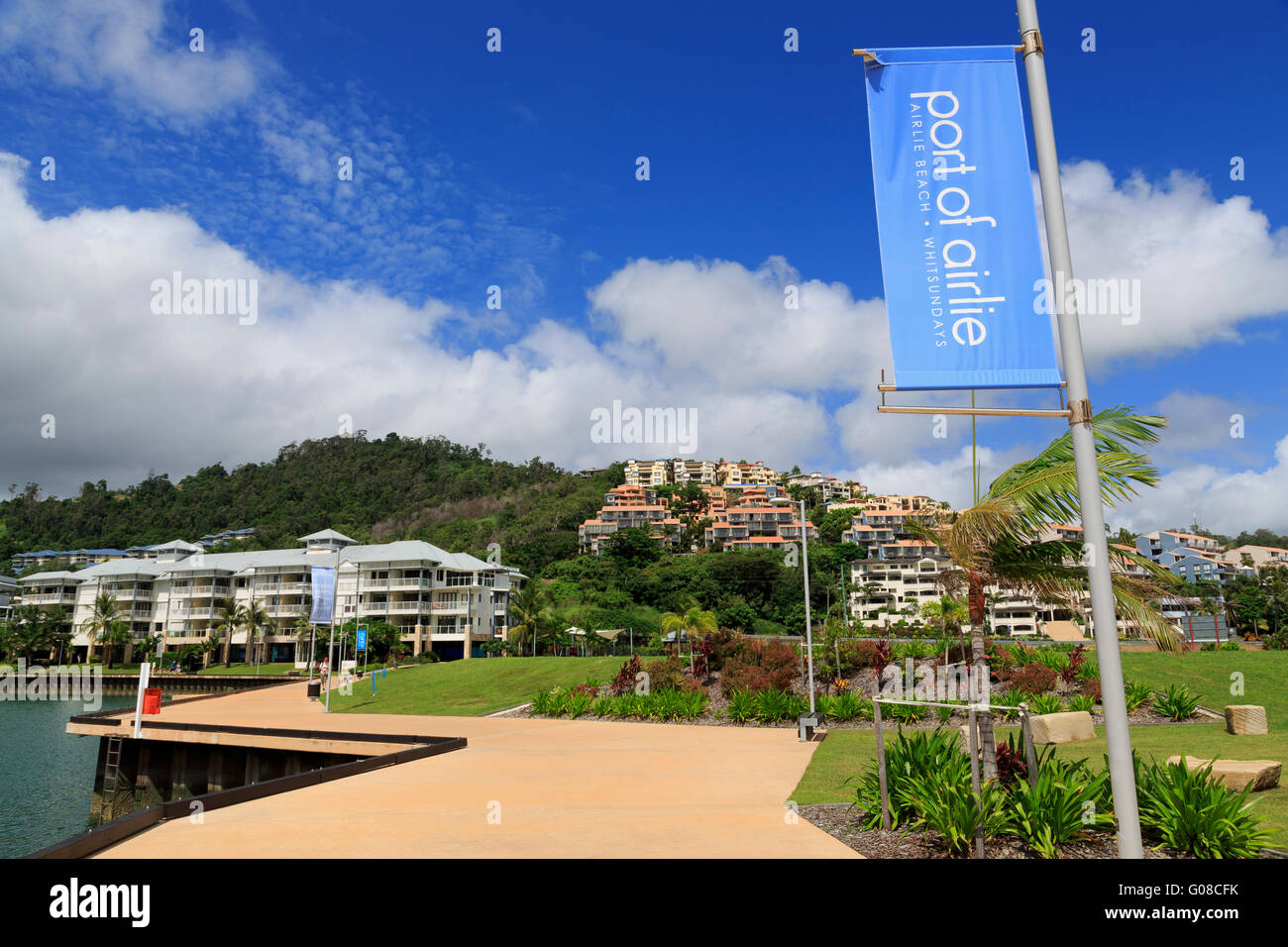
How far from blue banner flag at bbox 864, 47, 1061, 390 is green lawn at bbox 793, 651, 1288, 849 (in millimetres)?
4321

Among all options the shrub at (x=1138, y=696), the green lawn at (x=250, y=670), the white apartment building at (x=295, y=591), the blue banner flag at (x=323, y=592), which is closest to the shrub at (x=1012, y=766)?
the shrub at (x=1138, y=696)

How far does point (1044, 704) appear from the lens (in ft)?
57.9

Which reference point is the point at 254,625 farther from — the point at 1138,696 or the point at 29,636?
the point at 1138,696

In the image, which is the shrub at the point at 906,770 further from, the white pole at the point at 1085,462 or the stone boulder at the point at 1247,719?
the stone boulder at the point at 1247,719

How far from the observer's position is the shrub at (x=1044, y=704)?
17.5 meters

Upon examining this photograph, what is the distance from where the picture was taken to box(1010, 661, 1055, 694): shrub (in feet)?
63.6

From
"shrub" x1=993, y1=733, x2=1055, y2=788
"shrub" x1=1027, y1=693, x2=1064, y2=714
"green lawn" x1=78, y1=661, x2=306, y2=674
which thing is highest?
"shrub" x1=993, y1=733, x2=1055, y2=788

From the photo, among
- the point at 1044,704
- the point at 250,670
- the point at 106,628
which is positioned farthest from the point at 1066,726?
the point at 106,628

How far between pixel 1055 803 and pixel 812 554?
85.2 meters

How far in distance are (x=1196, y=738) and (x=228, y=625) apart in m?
71.5

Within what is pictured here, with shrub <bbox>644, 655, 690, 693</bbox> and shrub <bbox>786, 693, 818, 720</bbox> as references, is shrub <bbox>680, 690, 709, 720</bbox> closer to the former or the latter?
shrub <bbox>644, 655, 690, 693</bbox>

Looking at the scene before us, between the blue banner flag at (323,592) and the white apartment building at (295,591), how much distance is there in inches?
1311

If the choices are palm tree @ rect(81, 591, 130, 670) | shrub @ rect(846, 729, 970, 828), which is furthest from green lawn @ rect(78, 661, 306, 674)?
shrub @ rect(846, 729, 970, 828)

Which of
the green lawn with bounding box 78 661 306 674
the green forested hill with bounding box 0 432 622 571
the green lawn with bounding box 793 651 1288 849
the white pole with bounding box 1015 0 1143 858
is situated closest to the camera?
the white pole with bounding box 1015 0 1143 858
